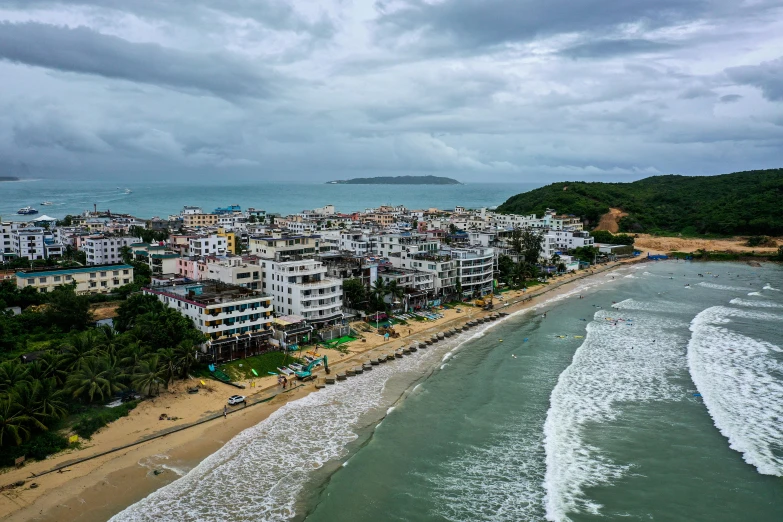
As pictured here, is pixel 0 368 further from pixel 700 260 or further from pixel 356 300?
pixel 700 260

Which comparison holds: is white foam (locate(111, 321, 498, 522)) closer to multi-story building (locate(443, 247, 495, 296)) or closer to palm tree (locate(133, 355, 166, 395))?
palm tree (locate(133, 355, 166, 395))

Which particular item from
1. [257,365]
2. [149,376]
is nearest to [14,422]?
[149,376]

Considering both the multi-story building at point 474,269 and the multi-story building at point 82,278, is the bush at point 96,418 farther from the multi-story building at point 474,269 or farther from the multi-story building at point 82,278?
the multi-story building at point 474,269

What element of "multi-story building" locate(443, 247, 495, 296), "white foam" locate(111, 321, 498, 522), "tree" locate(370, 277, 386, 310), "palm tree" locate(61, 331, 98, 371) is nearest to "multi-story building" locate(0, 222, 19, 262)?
"palm tree" locate(61, 331, 98, 371)

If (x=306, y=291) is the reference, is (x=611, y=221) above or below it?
above

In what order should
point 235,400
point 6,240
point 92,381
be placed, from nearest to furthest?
point 92,381 → point 235,400 → point 6,240

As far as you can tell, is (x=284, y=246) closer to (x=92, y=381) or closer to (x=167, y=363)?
(x=167, y=363)
